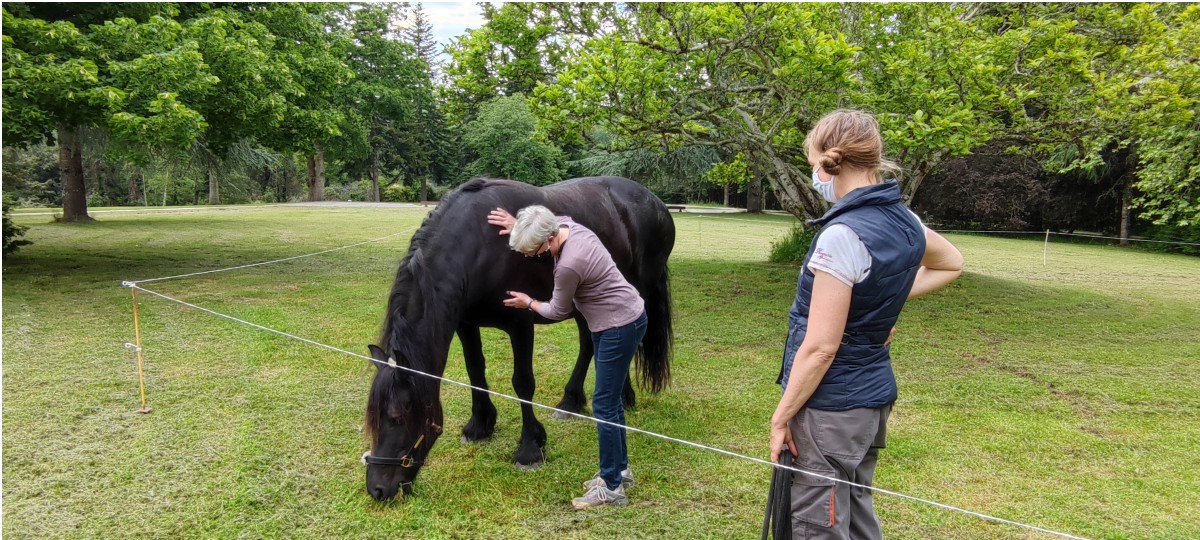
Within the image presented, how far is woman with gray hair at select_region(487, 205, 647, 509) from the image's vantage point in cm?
310

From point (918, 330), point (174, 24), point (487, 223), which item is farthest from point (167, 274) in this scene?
point (918, 330)

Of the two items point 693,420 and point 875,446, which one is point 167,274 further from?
point 875,446

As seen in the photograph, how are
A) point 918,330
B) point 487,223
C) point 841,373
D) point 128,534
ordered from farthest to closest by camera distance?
point 918,330 → point 487,223 → point 128,534 → point 841,373

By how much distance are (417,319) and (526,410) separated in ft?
3.38

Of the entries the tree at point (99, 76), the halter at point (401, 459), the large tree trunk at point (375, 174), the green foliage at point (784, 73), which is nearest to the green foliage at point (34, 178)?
the large tree trunk at point (375, 174)

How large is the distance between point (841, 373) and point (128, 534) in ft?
11.0

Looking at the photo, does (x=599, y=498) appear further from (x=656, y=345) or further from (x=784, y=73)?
(x=784, y=73)

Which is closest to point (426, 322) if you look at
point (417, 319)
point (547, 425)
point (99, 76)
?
point (417, 319)

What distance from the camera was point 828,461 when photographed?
1970 millimetres

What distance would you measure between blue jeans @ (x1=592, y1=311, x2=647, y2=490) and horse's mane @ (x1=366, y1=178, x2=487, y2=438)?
0.85 metres

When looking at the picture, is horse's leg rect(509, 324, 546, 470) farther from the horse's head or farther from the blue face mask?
the blue face mask

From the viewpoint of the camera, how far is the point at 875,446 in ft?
7.02

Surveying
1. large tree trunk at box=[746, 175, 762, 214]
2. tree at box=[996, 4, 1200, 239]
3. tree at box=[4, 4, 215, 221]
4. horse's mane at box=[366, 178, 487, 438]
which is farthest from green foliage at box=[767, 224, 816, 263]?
large tree trunk at box=[746, 175, 762, 214]

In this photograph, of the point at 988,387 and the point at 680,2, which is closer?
the point at 988,387
